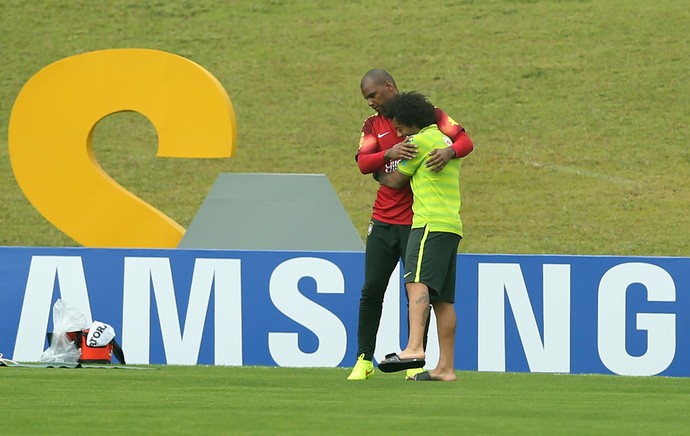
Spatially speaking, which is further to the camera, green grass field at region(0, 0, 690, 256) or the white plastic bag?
green grass field at region(0, 0, 690, 256)

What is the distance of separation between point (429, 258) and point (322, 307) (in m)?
2.96

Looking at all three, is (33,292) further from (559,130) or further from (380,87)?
(559,130)

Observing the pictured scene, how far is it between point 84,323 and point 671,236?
39.0 ft

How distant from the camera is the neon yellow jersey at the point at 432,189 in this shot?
25.6ft

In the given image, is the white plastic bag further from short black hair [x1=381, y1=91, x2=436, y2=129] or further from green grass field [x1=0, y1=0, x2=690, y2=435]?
short black hair [x1=381, y1=91, x2=436, y2=129]

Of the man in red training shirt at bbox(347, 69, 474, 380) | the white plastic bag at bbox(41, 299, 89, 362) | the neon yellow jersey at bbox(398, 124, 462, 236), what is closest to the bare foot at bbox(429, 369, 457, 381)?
the man in red training shirt at bbox(347, 69, 474, 380)

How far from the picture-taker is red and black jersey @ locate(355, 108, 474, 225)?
26.4ft

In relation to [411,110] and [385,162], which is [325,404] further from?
[411,110]

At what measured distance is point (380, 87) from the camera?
8.30 metres

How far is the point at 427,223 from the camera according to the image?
7797 mm

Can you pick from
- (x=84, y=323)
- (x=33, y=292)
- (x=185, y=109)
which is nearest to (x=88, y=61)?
(x=185, y=109)

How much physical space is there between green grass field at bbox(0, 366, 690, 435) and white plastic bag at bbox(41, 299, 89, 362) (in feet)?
3.00

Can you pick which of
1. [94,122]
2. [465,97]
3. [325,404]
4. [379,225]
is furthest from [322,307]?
[465,97]

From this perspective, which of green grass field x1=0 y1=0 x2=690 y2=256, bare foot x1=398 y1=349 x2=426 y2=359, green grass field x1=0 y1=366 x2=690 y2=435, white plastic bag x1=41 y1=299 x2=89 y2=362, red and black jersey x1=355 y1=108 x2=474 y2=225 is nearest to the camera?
green grass field x1=0 y1=366 x2=690 y2=435
